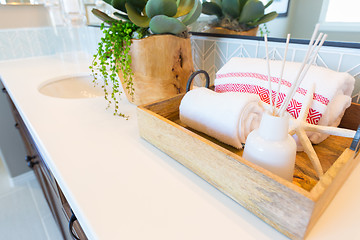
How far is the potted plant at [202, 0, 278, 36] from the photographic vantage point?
0.60m

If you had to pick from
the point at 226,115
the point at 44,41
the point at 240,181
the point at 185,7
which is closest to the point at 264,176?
the point at 240,181

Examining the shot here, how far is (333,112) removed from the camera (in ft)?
1.42

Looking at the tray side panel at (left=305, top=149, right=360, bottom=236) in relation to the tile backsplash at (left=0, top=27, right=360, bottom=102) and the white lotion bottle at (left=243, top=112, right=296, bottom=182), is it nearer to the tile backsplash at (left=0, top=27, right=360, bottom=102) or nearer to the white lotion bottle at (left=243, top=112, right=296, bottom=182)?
the white lotion bottle at (left=243, top=112, right=296, bottom=182)

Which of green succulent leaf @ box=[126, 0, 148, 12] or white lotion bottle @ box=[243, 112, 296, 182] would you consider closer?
white lotion bottle @ box=[243, 112, 296, 182]

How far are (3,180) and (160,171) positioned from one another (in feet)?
5.92

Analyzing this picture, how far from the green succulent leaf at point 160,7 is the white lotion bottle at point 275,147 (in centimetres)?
40

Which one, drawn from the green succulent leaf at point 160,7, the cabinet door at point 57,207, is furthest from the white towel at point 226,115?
the cabinet door at point 57,207

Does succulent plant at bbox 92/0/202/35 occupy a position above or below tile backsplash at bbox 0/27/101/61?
above

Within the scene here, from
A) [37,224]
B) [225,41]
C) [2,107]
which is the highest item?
[225,41]

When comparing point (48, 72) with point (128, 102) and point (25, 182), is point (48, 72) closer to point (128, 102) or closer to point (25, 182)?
point (128, 102)

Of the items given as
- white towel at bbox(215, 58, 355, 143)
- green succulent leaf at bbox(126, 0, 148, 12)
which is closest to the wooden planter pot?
green succulent leaf at bbox(126, 0, 148, 12)

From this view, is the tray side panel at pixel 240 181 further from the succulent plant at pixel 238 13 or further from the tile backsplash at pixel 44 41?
the tile backsplash at pixel 44 41

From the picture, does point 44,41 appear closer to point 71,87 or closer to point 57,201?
point 71,87

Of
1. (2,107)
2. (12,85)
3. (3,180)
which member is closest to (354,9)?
(12,85)
